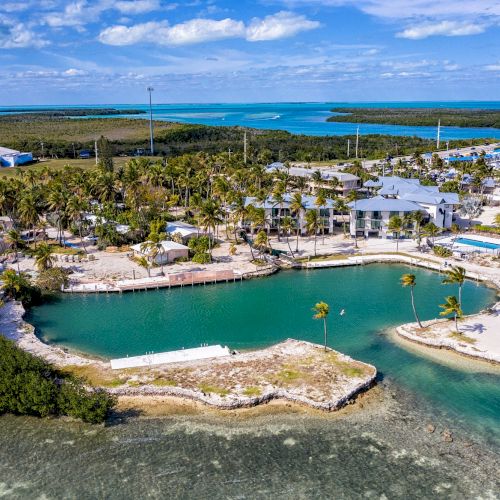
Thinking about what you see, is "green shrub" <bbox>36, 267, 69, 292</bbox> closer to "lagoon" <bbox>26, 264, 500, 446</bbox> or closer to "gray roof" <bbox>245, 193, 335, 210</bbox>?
"lagoon" <bbox>26, 264, 500, 446</bbox>

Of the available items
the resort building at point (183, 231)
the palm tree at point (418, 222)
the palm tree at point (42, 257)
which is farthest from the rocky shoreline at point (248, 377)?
the palm tree at point (418, 222)

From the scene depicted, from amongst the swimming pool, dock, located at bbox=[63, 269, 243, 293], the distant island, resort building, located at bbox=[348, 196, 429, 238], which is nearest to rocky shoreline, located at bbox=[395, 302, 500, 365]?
dock, located at bbox=[63, 269, 243, 293]

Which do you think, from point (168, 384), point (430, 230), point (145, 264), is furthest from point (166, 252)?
point (430, 230)

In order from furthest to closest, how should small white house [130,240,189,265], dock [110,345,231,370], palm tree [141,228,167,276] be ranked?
small white house [130,240,189,265]
palm tree [141,228,167,276]
dock [110,345,231,370]

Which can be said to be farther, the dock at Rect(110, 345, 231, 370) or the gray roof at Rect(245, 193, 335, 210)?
the gray roof at Rect(245, 193, 335, 210)

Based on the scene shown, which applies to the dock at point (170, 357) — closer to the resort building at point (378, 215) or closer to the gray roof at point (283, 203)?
the gray roof at point (283, 203)

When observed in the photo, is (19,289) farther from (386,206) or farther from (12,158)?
(12,158)

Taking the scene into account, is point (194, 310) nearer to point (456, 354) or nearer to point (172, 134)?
point (456, 354)
